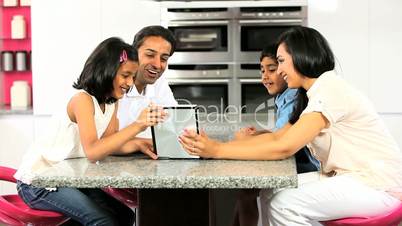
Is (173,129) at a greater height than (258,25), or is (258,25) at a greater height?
(258,25)

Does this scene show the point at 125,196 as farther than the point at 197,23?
No

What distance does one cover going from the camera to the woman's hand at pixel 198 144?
199cm

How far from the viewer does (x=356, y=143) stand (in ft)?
6.98

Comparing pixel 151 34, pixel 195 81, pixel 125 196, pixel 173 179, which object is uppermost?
pixel 151 34

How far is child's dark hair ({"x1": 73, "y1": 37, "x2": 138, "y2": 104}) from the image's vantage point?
85.6 inches

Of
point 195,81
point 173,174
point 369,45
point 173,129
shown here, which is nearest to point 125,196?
point 173,129

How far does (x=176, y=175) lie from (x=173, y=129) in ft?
0.99

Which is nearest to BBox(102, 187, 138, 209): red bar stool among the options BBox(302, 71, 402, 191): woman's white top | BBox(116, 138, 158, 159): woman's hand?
BBox(116, 138, 158, 159): woman's hand

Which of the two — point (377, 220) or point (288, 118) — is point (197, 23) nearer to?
point (288, 118)

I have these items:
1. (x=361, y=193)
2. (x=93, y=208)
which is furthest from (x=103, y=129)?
(x=361, y=193)

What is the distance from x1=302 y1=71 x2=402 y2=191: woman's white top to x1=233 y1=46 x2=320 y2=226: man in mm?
394

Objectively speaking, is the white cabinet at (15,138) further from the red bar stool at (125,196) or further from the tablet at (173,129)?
the tablet at (173,129)

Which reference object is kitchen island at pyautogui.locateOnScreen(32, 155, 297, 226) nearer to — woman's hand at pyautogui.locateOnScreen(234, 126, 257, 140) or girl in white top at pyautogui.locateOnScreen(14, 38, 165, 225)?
girl in white top at pyautogui.locateOnScreen(14, 38, 165, 225)

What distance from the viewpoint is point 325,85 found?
2.09 meters
